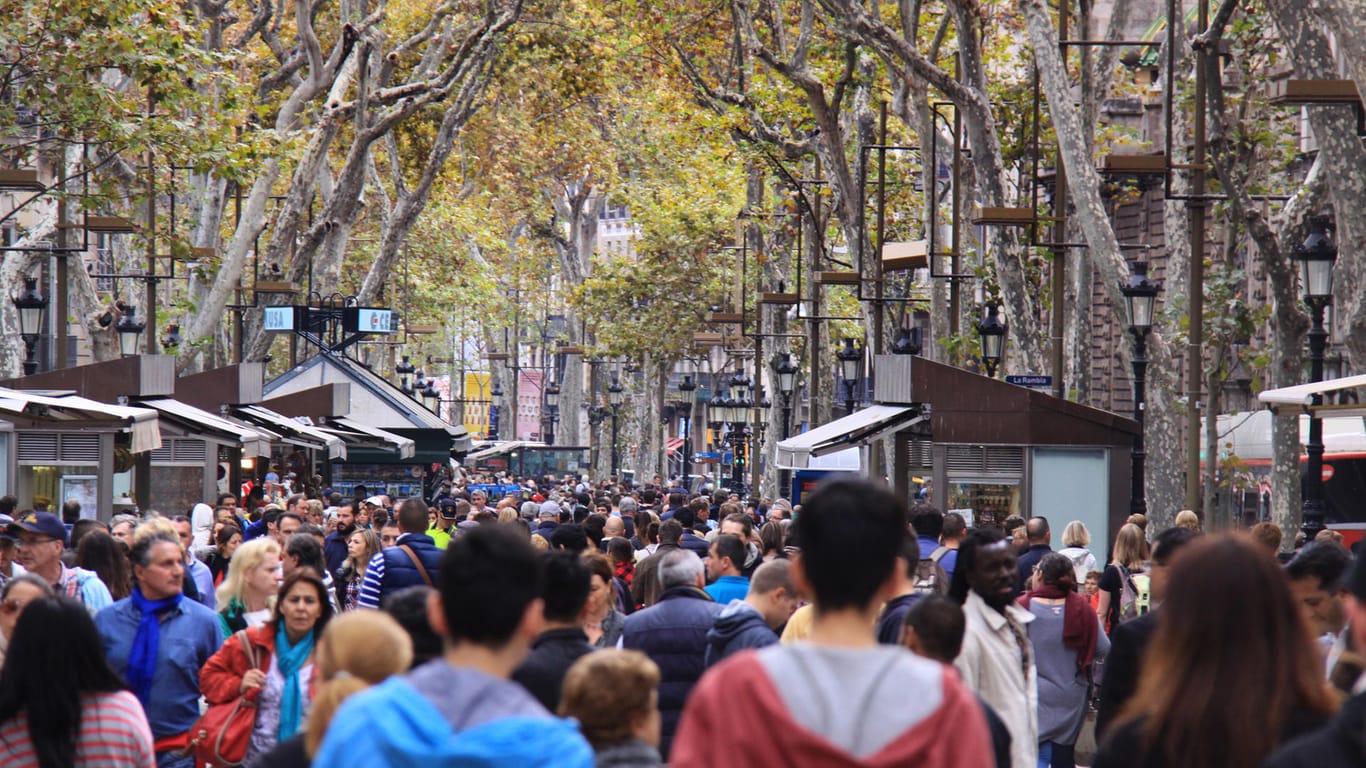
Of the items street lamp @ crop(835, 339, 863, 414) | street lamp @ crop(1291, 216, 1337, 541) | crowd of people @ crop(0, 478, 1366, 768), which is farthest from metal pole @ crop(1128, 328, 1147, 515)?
street lamp @ crop(835, 339, 863, 414)

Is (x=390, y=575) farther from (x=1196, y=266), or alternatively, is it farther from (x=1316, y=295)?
(x=1316, y=295)

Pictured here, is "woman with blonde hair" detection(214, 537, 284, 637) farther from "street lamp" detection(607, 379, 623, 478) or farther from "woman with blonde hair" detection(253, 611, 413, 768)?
"street lamp" detection(607, 379, 623, 478)

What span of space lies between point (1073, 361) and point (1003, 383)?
901 cm

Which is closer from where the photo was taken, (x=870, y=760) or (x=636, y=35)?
(x=870, y=760)

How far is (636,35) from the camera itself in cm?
3350

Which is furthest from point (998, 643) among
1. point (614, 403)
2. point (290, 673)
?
point (614, 403)

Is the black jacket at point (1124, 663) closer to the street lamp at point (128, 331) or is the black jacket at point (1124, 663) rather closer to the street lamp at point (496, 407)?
the street lamp at point (128, 331)

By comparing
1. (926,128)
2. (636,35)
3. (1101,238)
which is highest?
(636,35)

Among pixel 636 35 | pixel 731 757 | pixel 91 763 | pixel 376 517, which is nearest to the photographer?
pixel 731 757

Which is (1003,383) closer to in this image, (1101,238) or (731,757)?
(1101,238)

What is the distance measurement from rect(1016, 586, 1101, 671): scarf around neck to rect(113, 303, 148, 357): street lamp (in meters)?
20.6

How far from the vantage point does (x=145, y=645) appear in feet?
23.8

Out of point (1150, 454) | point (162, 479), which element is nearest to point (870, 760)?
point (1150, 454)

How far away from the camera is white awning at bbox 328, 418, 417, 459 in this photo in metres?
30.0
